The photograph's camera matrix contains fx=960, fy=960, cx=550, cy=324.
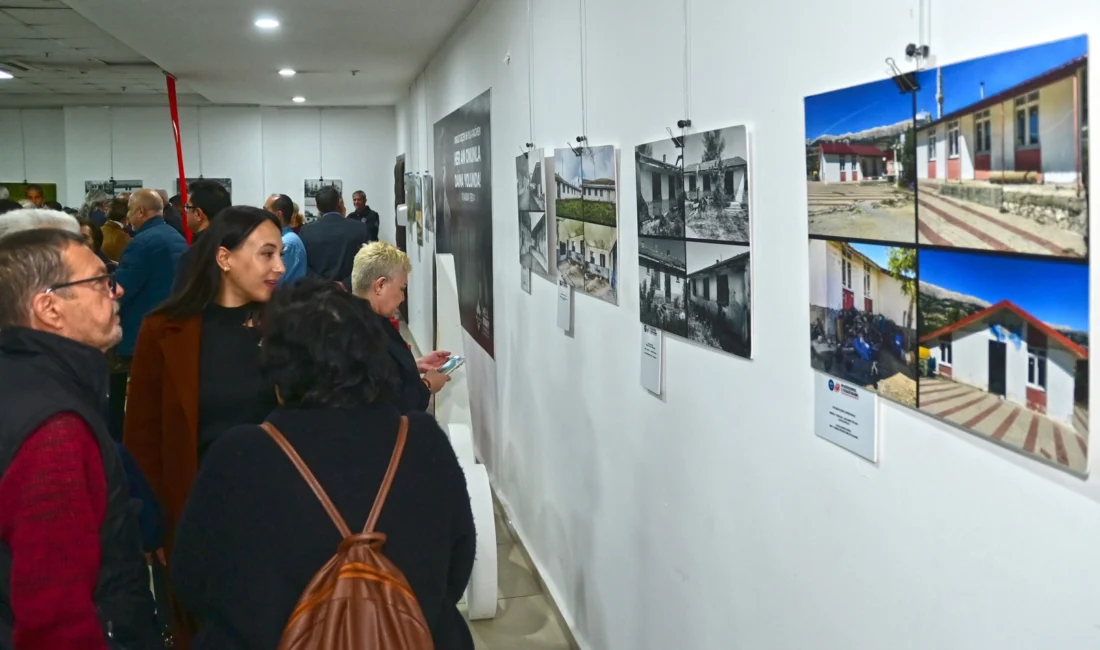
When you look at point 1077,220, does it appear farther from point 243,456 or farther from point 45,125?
point 45,125

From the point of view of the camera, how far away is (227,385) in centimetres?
239

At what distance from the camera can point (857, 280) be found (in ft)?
5.11

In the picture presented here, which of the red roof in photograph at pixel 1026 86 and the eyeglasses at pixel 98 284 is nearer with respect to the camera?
the red roof in photograph at pixel 1026 86

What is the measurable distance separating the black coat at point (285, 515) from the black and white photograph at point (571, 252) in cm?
168

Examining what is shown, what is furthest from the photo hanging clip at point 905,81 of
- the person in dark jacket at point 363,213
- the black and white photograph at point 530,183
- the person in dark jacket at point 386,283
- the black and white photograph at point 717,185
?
the person in dark jacket at point 363,213

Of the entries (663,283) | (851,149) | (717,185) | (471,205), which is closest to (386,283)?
(663,283)

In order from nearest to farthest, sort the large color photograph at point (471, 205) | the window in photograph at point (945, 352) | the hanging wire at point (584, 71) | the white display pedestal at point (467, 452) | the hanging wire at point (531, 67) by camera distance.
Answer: the window in photograph at point (945, 352) → the hanging wire at point (584, 71) → the white display pedestal at point (467, 452) → the hanging wire at point (531, 67) → the large color photograph at point (471, 205)

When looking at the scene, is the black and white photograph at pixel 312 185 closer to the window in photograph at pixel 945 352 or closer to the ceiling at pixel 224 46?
the ceiling at pixel 224 46

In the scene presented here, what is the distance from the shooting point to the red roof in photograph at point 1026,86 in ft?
3.59

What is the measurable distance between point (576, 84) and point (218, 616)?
230 centimetres

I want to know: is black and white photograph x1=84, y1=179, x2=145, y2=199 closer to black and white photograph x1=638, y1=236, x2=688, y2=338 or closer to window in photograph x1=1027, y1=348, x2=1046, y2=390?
black and white photograph x1=638, y1=236, x2=688, y2=338

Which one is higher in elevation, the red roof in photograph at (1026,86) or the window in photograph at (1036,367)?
the red roof in photograph at (1026,86)

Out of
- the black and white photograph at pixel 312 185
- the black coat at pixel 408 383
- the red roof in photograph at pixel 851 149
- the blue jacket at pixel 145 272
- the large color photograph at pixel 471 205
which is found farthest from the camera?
the black and white photograph at pixel 312 185

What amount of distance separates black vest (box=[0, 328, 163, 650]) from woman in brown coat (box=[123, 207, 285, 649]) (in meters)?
0.59
